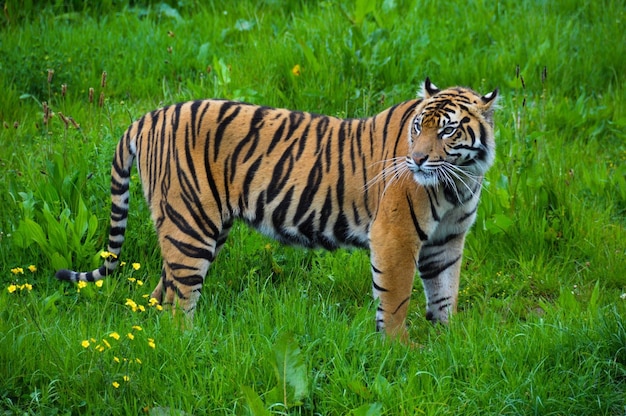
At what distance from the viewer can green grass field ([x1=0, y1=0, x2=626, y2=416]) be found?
4.29 m

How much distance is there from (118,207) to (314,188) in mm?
1208

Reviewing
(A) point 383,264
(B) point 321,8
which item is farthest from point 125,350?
(B) point 321,8

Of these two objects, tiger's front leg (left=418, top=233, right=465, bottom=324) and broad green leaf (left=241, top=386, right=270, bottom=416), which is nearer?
broad green leaf (left=241, top=386, right=270, bottom=416)

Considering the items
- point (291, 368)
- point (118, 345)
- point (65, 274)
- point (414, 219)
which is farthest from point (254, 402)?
point (65, 274)

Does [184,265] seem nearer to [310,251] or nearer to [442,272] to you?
[310,251]

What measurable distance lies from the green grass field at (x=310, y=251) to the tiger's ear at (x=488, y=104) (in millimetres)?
1126

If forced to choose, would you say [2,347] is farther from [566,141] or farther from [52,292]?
[566,141]

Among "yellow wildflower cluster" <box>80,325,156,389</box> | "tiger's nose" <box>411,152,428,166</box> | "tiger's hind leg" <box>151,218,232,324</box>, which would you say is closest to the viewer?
"yellow wildflower cluster" <box>80,325,156,389</box>

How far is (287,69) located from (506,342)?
3.89m

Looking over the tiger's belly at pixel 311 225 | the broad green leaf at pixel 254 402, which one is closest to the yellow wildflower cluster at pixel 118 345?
Answer: the broad green leaf at pixel 254 402

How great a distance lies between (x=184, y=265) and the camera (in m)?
5.32

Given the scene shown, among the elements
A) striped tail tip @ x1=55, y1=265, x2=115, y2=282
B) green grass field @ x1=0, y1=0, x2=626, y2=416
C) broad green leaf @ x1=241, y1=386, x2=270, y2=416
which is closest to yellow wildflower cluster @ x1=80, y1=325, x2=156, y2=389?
green grass field @ x1=0, y1=0, x2=626, y2=416

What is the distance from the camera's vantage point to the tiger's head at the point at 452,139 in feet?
16.4

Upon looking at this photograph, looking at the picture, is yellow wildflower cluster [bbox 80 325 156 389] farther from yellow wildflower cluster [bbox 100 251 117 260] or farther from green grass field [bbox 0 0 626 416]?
yellow wildflower cluster [bbox 100 251 117 260]
